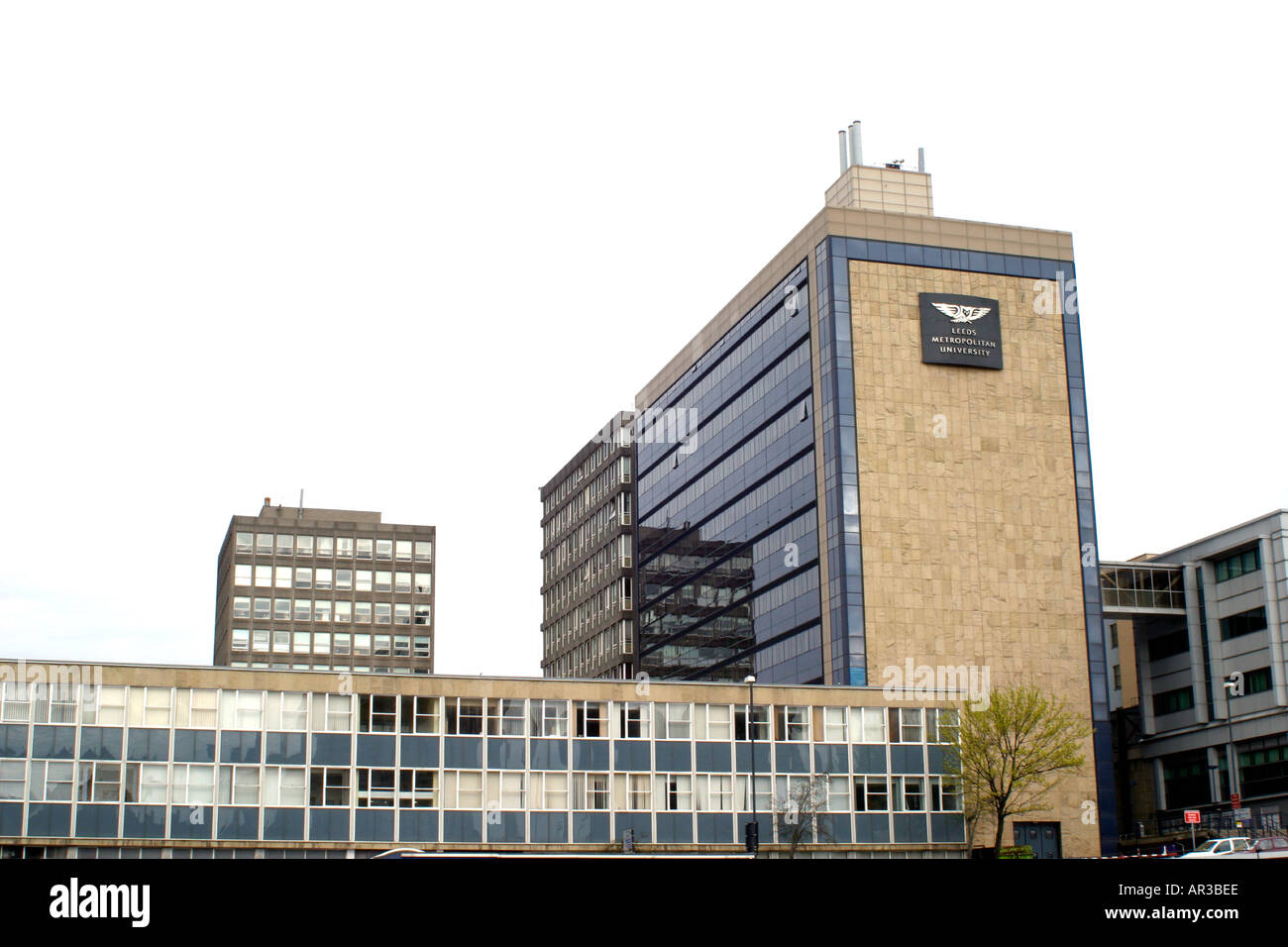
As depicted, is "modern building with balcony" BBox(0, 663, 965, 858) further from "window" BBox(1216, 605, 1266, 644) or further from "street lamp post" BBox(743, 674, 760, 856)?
"window" BBox(1216, 605, 1266, 644)

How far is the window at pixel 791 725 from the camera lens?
230ft

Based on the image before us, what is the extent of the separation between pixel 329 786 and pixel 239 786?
3.82m

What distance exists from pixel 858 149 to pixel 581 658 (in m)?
63.4

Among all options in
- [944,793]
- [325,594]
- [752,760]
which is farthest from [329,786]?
[325,594]

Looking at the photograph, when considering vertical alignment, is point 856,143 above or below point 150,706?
above

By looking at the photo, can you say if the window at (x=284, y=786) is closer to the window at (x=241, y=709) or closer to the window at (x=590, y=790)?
the window at (x=241, y=709)

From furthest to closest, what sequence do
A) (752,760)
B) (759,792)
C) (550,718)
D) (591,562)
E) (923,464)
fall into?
(591,562) < (923,464) < (759,792) < (550,718) < (752,760)

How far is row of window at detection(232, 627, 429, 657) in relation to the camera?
158 metres

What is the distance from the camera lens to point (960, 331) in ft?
316

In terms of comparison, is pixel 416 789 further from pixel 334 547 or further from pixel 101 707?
pixel 334 547

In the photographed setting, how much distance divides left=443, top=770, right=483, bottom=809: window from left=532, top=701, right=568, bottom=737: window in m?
3.49

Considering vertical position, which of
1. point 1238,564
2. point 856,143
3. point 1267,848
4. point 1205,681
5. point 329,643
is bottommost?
point 1267,848
